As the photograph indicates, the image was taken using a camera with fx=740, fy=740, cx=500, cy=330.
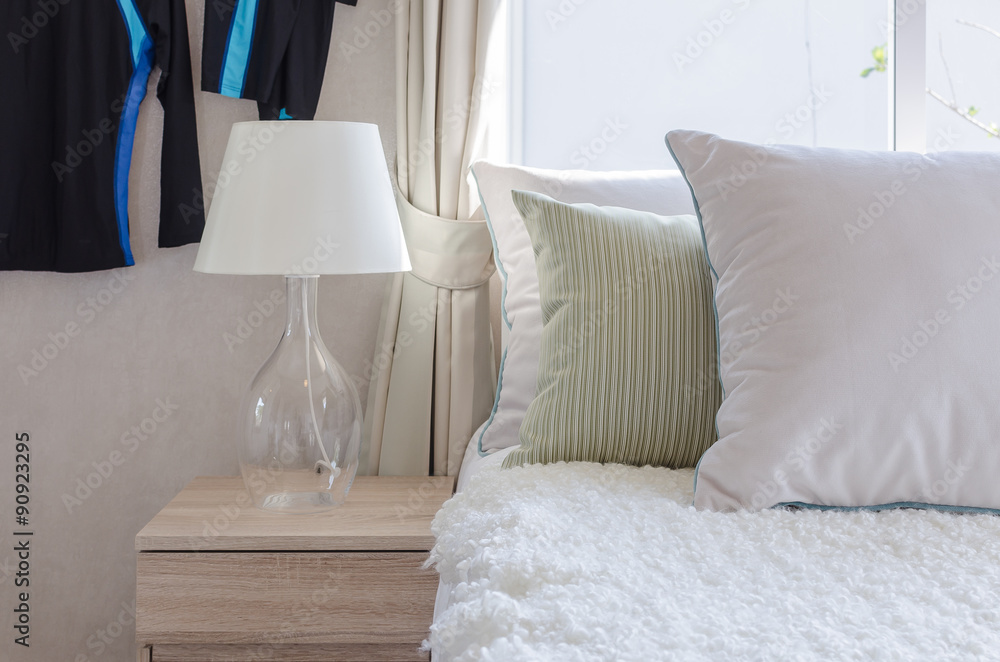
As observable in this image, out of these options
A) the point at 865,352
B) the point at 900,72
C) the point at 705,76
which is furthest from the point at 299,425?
the point at 900,72

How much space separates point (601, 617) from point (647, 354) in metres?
0.52

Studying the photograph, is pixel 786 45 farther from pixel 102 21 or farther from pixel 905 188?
pixel 102 21

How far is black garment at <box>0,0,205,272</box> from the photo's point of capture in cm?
154

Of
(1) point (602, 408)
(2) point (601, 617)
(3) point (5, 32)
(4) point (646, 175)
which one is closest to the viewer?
(2) point (601, 617)

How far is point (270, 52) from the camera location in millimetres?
1557

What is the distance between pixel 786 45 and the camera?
1723 mm

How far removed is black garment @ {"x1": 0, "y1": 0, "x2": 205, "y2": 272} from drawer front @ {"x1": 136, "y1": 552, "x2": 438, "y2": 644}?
72cm

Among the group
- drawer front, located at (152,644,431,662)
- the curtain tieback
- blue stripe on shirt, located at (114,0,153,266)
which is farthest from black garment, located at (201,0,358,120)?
drawer front, located at (152,644,431,662)

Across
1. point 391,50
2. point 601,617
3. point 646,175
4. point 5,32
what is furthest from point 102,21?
point 601,617

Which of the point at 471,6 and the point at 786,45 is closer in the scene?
the point at 471,6

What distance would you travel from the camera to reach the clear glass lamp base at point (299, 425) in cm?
130

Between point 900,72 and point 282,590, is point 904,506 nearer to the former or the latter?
point 282,590

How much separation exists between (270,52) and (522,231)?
70 centimetres

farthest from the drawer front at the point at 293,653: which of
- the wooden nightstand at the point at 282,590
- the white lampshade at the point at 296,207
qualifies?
the white lampshade at the point at 296,207
